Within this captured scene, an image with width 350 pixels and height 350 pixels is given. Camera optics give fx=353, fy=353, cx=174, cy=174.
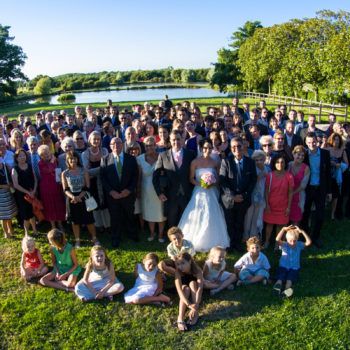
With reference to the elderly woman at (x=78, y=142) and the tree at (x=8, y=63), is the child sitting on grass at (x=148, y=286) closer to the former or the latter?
the elderly woman at (x=78, y=142)

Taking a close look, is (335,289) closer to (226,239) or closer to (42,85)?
(226,239)

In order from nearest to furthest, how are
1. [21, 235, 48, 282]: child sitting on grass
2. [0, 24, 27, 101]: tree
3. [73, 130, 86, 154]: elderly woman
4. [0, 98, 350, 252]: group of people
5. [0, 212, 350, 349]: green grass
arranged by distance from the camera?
[0, 212, 350, 349]: green grass < [21, 235, 48, 282]: child sitting on grass < [0, 98, 350, 252]: group of people < [73, 130, 86, 154]: elderly woman < [0, 24, 27, 101]: tree

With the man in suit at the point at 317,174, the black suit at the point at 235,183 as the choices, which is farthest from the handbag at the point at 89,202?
the man in suit at the point at 317,174

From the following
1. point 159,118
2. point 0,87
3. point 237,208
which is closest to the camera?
point 237,208

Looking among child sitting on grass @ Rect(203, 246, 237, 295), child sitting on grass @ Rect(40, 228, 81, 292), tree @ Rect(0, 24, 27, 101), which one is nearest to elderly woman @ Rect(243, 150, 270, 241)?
child sitting on grass @ Rect(203, 246, 237, 295)

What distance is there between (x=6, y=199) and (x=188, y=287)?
13.3ft

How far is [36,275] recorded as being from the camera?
584 centimetres

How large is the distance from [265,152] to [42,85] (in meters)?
65.4

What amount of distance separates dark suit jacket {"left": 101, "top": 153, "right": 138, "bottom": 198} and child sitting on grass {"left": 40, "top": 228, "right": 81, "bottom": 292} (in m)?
1.35

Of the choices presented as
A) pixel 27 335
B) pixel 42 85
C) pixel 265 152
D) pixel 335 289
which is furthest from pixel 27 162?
pixel 42 85

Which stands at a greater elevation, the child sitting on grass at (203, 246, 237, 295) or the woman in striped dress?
the woman in striped dress

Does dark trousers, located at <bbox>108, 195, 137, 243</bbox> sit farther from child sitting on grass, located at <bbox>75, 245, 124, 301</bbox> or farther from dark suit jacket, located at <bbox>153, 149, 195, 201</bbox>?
child sitting on grass, located at <bbox>75, 245, 124, 301</bbox>

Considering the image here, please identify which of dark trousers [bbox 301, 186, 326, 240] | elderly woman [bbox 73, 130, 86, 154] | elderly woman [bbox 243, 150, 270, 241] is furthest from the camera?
elderly woman [bbox 73, 130, 86, 154]

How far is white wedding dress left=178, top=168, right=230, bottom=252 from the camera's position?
6375mm
